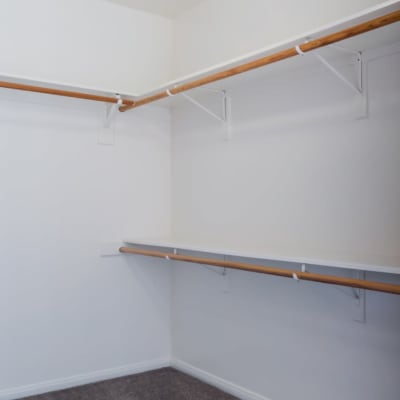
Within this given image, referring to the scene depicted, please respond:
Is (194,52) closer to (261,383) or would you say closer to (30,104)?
(30,104)

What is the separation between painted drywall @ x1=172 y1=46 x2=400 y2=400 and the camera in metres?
2.11

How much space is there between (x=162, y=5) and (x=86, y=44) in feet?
1.95

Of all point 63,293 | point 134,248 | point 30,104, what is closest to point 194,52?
point 30,104

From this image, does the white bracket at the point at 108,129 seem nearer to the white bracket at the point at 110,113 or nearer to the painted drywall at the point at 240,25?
the white bracket at the point at 110,113

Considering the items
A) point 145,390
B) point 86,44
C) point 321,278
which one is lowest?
point 145,390

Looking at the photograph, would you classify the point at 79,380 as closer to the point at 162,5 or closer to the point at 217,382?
the point at 217,382

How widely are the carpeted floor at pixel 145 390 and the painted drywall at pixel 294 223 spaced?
14cm

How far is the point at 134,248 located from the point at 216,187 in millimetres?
697

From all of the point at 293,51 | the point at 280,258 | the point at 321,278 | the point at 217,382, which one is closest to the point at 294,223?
the point at 280,258

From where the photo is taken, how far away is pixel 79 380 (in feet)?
9.95

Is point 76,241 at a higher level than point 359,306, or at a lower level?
higher

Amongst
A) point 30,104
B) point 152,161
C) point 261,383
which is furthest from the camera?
point 152,161

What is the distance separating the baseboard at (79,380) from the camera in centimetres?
283

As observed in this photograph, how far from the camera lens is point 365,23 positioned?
5.64 ft
